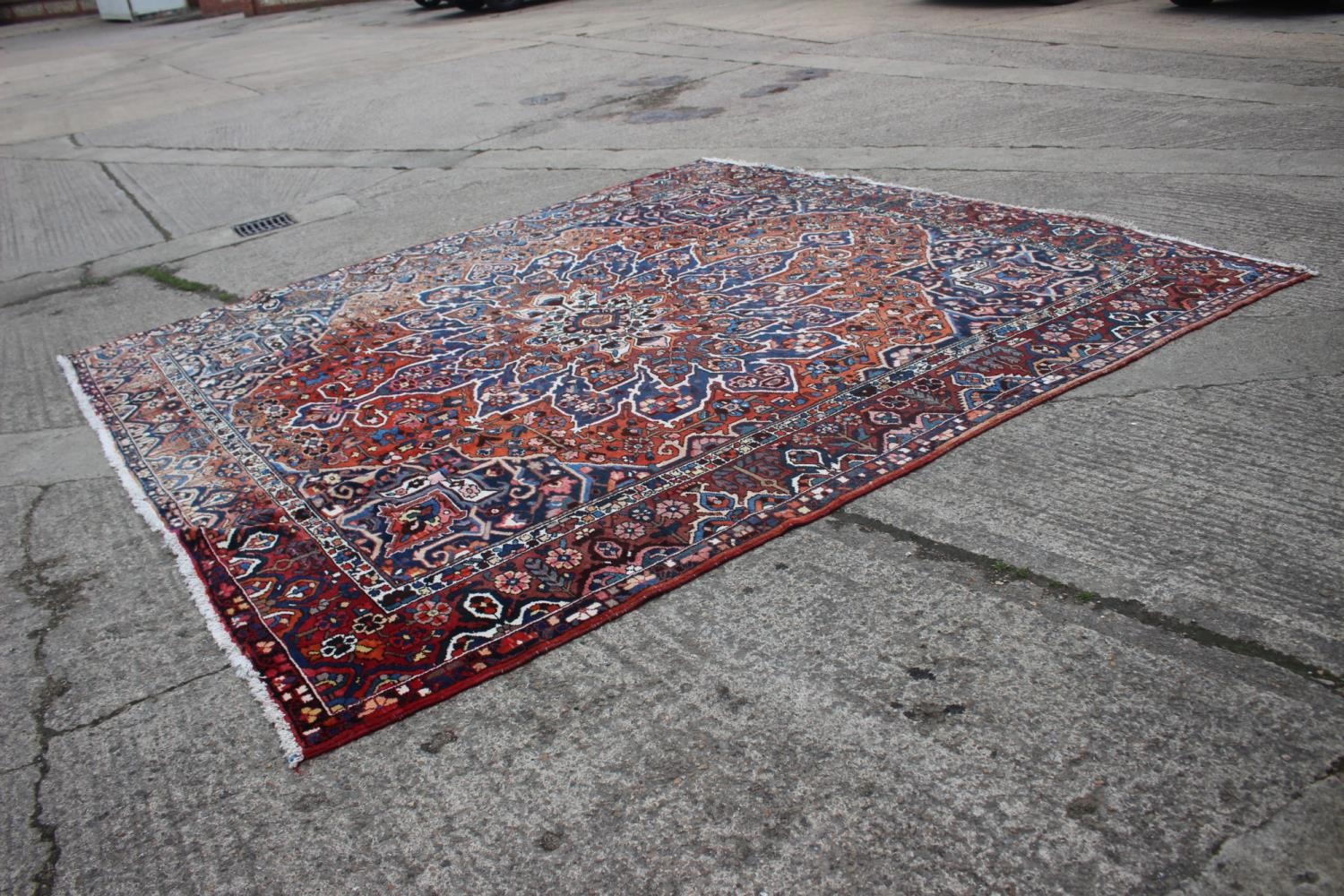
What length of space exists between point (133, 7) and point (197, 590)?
2734 cm

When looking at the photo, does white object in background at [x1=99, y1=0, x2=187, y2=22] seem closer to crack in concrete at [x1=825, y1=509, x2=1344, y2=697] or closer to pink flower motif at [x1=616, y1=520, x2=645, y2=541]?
pink flower motif at [x1=616, y1=520, x2=645, y2=541]

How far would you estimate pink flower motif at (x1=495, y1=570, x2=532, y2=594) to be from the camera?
3.11m

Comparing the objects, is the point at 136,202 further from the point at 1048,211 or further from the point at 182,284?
the point at 1048,211

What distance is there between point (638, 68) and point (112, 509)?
29.2 ft

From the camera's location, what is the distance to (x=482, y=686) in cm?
275

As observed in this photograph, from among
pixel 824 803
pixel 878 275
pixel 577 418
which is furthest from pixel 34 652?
pixel 878 275

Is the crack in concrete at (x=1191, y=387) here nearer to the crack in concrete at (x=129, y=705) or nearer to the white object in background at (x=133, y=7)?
the crack in concrete at (x=129, y=705)

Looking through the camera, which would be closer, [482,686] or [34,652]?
[482,686]

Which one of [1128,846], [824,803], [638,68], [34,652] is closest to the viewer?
[1128,846]

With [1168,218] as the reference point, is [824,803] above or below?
below

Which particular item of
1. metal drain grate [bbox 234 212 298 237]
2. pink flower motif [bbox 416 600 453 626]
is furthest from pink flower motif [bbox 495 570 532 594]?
metal drain grate [bbox 234 212 298 237]

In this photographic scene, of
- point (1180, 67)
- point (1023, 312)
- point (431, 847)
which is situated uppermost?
point (1180, 67)

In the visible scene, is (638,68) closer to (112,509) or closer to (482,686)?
(112,509)

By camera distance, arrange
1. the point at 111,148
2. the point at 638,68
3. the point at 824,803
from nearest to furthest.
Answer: the point at 824,803 → the point at 111,148 → the point at 638,68
